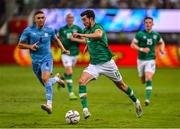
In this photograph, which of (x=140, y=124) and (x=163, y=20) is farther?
(x=163, y=20)

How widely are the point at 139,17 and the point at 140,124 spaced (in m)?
24.3

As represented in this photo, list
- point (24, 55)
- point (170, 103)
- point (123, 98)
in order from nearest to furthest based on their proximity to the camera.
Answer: point (170, 103) → point (123, 98) → point (24, 55)

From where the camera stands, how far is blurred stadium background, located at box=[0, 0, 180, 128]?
66.0 feet

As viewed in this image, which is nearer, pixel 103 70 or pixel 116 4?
pixel 103 70

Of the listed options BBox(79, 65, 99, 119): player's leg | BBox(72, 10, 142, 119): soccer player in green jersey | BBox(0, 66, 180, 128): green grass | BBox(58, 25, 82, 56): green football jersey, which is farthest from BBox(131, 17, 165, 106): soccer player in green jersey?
BBox(79, 65, 99, 119): player's leg

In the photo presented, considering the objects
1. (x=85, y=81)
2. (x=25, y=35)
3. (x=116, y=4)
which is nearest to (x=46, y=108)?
(x=85, y=81)

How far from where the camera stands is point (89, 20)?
630 inches

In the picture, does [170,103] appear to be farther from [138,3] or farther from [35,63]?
[138,3]

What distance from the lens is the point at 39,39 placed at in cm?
1777

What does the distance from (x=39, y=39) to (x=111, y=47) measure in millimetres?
20698

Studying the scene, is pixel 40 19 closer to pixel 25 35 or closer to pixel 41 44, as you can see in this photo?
pixel 25 35

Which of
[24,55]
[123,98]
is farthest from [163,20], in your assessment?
[123,98]

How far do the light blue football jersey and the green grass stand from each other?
154 cm

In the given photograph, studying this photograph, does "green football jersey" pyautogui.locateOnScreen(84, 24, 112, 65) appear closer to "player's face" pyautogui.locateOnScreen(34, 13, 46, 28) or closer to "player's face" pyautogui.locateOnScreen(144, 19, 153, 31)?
"player's face" pyautogui.locateOnScreen(34, 13, 46, 28)
